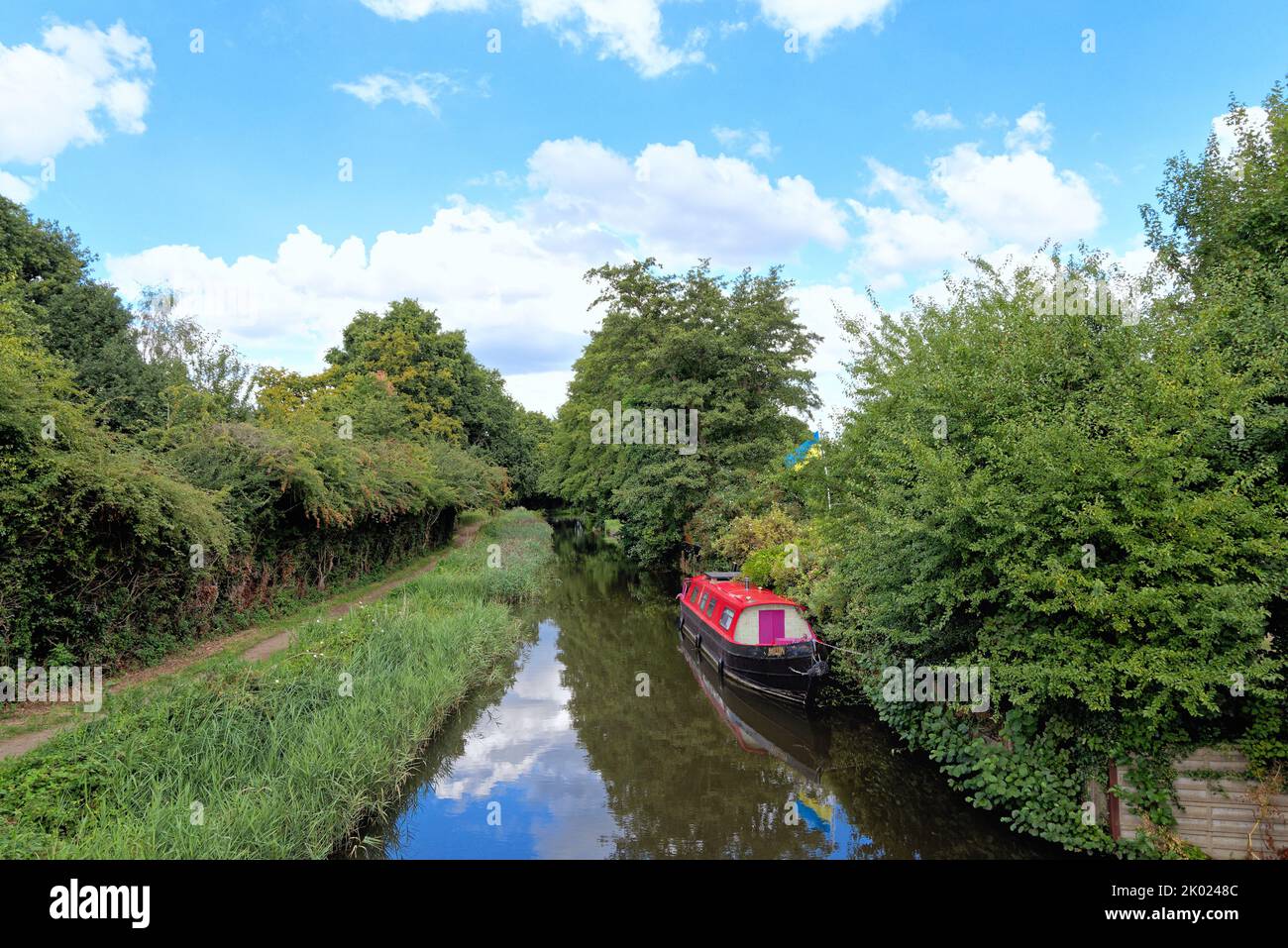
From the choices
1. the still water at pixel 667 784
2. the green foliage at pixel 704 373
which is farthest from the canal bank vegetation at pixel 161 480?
the green foliage at pixel 704 373

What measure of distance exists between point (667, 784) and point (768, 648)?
11.6 ft

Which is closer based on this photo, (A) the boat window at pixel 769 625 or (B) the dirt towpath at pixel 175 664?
(B) the dirt towpath at pixel 175 664

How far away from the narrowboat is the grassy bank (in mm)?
5058

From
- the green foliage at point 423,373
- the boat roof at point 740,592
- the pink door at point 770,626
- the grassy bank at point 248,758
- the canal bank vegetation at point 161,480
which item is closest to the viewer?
the grassy bank at point 248,758

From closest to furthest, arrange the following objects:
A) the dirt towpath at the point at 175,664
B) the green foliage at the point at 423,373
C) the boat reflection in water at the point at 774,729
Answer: the dirt towpath at the point at 175,664 → the boat reflection in water at the point at 774,729 → the green foliage at the point at 423,373

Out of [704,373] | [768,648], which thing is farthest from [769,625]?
[704,373]

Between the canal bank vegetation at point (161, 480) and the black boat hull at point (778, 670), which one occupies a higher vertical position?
the canal bank vegetation at point (161, 480)

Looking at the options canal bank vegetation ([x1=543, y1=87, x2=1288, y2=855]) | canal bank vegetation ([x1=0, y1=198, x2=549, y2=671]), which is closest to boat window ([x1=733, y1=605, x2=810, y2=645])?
canal bank vegetation ([x1=543, y1=87, x2=1288, y2=855])

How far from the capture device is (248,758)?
7.29 m

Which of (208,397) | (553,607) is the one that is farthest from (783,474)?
(208,397)

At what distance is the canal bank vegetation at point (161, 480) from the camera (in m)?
8.31

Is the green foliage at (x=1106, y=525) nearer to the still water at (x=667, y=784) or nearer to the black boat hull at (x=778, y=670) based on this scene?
the still water at (x=667, y=784)

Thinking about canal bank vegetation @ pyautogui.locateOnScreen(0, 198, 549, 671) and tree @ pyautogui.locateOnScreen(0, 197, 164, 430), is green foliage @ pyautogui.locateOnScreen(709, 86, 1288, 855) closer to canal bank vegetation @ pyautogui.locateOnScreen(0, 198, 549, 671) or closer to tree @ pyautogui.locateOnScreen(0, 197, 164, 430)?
canal bank vegetation @ pyautogui.locateOnScreen(0, 198, 549, 671)
